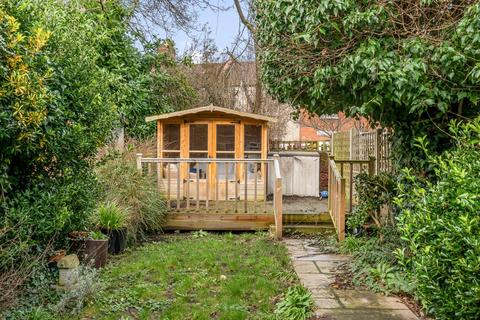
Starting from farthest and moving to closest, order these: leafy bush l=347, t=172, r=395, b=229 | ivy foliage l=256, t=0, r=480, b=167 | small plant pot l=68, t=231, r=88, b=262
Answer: leafy bush l=347, t=172, r=395, b=229
small plant pot l=68, t=231, r=88, b=262
ivy foliage l=256, t=0, r=480, b=167

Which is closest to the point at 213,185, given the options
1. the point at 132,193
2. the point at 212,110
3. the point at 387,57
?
the point at 212,110

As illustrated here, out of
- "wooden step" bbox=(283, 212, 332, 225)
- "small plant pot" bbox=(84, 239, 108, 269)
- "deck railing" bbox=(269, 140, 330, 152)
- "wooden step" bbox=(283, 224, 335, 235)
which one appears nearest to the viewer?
"small plant pot" bbox=(84, 239, 108, 269)

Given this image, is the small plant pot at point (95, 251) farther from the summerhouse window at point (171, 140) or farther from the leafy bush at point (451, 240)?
the summerhouse window at point (171, 140)

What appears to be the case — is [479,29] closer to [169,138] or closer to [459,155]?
[459,155]

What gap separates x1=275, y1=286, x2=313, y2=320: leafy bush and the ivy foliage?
1756mm

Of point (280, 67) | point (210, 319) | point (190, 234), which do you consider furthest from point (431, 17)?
point (190, 234)

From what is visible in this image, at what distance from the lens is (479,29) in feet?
10.7

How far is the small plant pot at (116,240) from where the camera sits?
5547mm

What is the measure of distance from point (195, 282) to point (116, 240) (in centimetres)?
179

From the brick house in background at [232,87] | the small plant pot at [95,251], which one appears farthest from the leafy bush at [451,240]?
the brick house in background at [232,87]

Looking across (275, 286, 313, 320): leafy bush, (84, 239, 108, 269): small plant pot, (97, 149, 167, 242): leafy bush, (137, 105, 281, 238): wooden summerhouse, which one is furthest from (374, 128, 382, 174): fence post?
(84, 239, 108, 269): small plant pot

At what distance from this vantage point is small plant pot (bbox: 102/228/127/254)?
5.55 metres

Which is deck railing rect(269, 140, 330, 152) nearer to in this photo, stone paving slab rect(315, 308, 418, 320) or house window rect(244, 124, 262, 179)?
house window rect(244, 124, 262, 179)

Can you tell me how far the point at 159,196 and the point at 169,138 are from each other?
1998 mm
